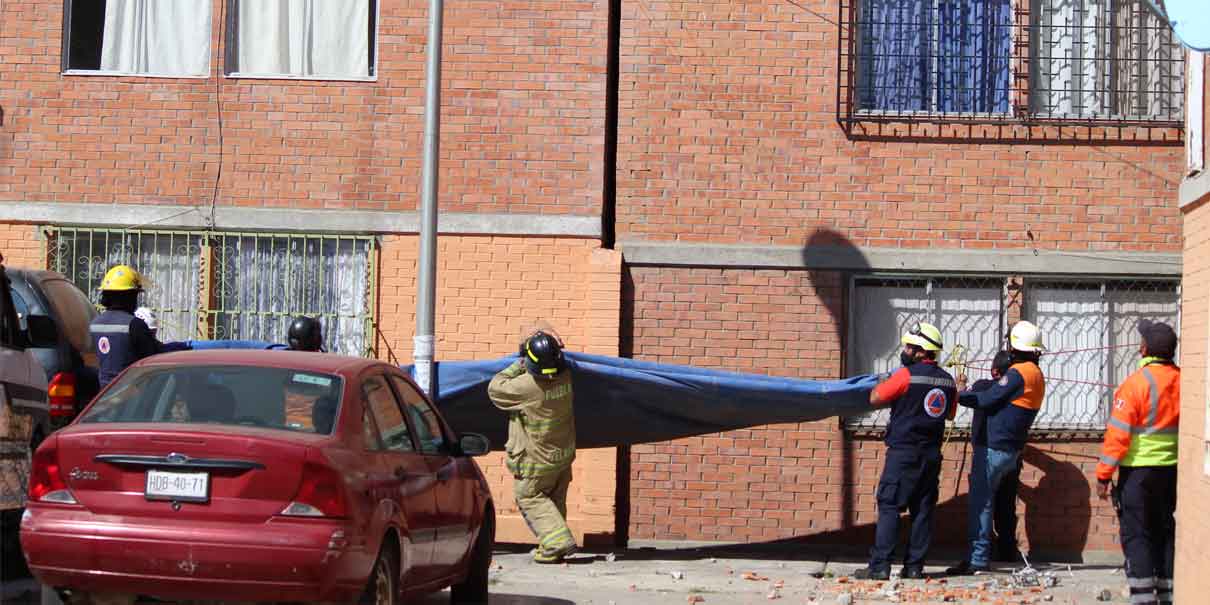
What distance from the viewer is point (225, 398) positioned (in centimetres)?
754

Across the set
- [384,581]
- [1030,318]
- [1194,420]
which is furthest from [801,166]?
[384,581]

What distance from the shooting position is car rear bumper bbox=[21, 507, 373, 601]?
674 cm

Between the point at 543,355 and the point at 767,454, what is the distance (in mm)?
2640

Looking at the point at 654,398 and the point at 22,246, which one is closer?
the point at 654,398

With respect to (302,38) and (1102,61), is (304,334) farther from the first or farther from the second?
(1102,61)

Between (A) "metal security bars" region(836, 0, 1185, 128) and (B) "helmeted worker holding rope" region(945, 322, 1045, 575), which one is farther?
(A) "metal security bars" region(836, 0, 1185, 128)

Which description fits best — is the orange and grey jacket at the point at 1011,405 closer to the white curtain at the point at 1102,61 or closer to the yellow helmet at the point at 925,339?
the yellow helmet at the point at 925,339

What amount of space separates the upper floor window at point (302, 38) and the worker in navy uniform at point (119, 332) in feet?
11.0

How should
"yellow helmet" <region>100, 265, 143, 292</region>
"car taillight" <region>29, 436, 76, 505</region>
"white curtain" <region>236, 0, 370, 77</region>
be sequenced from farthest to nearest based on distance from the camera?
"white curtain" <region>236, 0, 370, 77</region> → "yellow helmet" <region>100, 265, 143, 292</region> → "car taillight" <region>29, 436, 76, 505</region>

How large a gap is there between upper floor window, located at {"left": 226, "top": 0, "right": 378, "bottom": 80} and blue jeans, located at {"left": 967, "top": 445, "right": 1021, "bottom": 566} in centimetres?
623

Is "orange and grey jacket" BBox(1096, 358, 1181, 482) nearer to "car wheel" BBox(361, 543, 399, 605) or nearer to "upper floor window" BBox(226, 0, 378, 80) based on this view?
"car wheel" BBox(361, 543, 399, 605)

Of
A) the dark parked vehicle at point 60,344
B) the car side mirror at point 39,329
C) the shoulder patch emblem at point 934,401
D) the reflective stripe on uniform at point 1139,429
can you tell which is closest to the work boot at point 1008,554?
the shoulder patch emblem at point 934,401

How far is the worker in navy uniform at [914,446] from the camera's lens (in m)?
11.2

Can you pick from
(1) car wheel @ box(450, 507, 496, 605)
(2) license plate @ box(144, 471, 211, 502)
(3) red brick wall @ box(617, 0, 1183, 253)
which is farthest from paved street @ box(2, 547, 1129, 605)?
(2) license plate @ box(144, 471, 211, 502)
